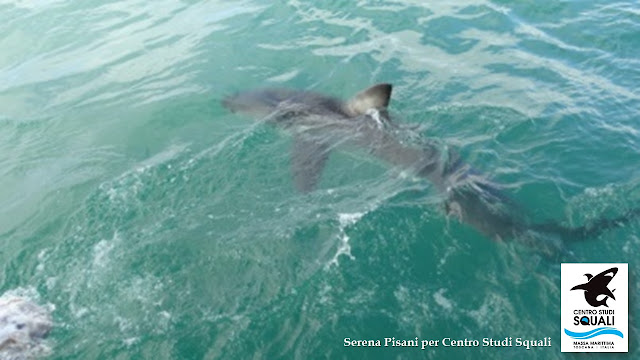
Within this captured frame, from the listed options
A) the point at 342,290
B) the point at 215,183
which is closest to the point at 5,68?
the point at 215,183

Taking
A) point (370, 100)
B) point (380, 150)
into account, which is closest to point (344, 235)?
point (380, 150)

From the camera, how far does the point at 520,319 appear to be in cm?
663

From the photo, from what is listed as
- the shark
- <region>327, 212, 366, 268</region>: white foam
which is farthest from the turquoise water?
the shark

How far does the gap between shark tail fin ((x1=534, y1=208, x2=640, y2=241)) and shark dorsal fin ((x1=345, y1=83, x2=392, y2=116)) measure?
391cm

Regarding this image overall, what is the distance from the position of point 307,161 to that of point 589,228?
494 centimetres

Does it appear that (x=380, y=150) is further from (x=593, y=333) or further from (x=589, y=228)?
(x=593, y=333)

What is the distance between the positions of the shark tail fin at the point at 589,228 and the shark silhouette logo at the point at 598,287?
0.76 meters

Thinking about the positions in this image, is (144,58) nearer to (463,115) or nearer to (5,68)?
(5,68)

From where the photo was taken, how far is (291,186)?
9.30 m

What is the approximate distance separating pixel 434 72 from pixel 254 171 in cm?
571

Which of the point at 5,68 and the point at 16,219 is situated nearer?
the point at 16,219

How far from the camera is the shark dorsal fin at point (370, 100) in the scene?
10281mm
